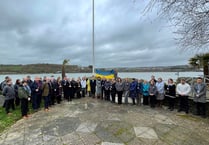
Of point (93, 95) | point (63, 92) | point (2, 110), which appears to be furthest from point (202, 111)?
point (2, 110)

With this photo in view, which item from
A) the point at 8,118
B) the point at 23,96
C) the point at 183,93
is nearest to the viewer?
the point at 23,96

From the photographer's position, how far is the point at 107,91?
34.1ft

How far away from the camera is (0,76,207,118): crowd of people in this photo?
754 centimetres

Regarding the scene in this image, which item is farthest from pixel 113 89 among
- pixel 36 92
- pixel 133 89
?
pixel 36 92

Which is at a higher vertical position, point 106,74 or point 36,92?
point 106,74

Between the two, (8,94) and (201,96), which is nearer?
(201,96)

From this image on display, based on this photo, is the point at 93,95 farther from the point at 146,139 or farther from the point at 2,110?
the point at 146,139

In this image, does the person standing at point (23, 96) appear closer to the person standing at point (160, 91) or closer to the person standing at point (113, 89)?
the person standing at point (113, 89)

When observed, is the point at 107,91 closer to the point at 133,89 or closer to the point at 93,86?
the point at 93,86

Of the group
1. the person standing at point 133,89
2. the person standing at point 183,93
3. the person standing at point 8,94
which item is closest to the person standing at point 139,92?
the person standing at point 133,89

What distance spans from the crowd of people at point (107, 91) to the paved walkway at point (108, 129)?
79cm

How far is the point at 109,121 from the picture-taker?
6.40 m

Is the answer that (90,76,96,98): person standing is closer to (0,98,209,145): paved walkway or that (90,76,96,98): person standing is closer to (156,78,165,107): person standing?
(0,98,209,145): paved walkway

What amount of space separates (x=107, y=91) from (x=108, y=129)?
4731 millimetres
